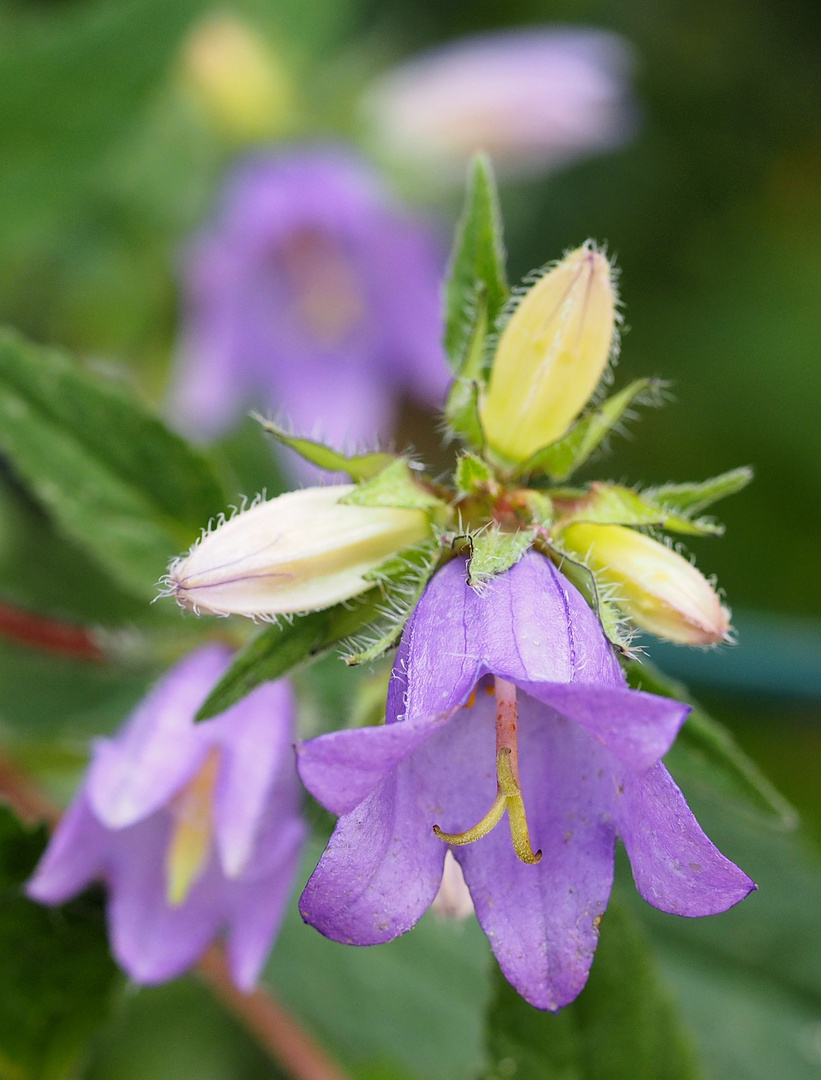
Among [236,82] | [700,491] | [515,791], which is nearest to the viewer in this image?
[515,791]

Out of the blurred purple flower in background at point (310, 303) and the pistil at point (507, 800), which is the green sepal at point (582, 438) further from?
the blurred purple flower in background at point (310, 303)

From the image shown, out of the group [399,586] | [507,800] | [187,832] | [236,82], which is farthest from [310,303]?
[507,800]

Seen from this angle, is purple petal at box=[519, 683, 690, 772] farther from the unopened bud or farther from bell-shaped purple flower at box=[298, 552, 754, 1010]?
the unopened bud

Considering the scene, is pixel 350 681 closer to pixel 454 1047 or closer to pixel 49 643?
pixel 49 643

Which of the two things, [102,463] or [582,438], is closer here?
[582,438]

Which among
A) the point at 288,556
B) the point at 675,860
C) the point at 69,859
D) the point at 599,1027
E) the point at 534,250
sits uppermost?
the point at 288,556

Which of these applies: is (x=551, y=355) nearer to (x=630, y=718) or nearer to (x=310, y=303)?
(x=630, y=718)

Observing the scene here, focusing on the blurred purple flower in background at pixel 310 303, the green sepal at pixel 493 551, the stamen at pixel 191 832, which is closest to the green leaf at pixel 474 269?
the green sepal at pixel 493 551
